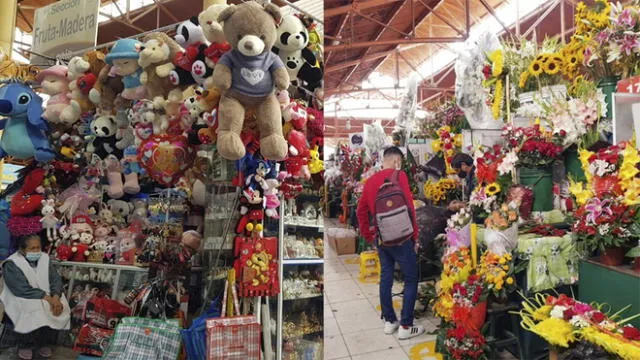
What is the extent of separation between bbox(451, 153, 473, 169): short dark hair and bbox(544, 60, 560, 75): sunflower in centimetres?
111

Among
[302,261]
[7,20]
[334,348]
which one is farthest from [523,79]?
[7,20]

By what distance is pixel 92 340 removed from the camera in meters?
2.85

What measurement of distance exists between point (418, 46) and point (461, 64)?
8.04 m

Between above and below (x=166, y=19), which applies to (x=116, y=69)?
below

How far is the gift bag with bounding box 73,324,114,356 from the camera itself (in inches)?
111

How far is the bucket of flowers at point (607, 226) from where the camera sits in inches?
78.0

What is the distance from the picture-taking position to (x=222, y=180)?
2447 millimetres

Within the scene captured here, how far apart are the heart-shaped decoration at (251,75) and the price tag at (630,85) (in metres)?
1.97

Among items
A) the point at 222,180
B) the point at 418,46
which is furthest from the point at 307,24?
the point at 418,46

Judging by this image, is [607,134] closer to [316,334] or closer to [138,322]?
[316,334]

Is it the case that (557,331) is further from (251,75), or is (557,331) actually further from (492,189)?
(251,75)

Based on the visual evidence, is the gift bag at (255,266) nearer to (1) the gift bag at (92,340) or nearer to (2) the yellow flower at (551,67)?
(1) the gift bag at (92,340)

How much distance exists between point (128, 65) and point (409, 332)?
9.62ft

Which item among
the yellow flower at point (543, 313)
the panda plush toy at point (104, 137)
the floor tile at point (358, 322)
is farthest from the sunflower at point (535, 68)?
the panda plush toy at point (104, 137)
